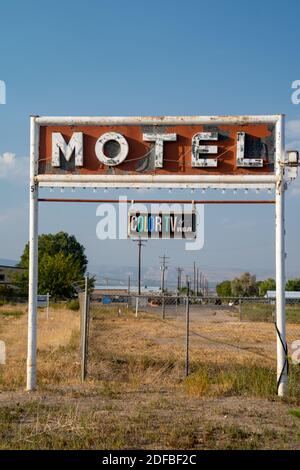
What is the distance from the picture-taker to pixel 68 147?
11438 mm

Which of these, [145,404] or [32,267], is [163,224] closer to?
[32,267]

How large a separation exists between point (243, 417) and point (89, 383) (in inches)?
145

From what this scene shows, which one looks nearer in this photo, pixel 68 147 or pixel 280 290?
pixel 280 290

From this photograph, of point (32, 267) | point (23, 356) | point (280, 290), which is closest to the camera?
point (280, 290)

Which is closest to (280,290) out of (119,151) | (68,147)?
(119,151)

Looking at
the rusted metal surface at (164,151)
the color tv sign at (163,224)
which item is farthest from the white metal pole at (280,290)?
the color tv sign at (163,224)

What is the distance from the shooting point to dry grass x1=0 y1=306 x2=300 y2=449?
24.5ft

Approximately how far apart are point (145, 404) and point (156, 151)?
171 inches

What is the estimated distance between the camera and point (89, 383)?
462 inches

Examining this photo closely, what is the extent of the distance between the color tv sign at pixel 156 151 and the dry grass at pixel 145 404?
11.8ft

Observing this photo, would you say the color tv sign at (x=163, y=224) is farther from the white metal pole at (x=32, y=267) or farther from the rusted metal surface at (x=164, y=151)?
the white metal pole at (x=32, y=267)

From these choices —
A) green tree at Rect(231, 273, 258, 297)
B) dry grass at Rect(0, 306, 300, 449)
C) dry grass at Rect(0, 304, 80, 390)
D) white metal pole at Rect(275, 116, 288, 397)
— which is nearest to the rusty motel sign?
white metal pole at Rect(275, 116, 288, 397)

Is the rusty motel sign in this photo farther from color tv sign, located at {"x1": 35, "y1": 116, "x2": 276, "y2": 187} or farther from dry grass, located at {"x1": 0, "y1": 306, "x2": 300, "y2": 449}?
dry grass, located at {"x1": 0, "y1": 306, "x2": 300, "y2": 449}
